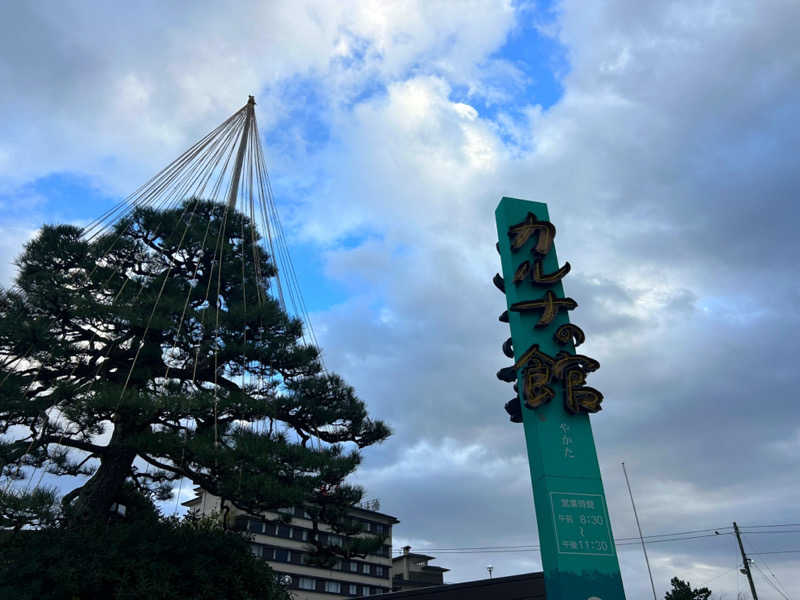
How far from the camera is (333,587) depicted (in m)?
44.4

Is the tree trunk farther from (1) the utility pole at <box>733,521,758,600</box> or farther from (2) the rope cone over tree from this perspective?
(1) the utility pole at <box>733,521,758,600</box>

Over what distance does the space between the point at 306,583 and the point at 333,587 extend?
248cm

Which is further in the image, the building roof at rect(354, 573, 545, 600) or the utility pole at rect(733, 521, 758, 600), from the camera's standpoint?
the utility pole at rect(733, 521, 758, 600)

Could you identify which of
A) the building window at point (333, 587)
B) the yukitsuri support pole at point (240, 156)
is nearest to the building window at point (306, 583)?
the building window at point (333, 587)

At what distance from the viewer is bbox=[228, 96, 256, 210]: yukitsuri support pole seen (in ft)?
49.0

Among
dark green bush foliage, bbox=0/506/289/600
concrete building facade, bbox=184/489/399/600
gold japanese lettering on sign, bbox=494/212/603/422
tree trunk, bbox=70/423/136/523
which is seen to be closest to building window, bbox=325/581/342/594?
concrete building facade, bbox=184/489/399/600

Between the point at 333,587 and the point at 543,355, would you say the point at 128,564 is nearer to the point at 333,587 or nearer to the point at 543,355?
the point at 543,355

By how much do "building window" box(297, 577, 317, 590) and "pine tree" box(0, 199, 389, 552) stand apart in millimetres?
33356

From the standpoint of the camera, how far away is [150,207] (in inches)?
576

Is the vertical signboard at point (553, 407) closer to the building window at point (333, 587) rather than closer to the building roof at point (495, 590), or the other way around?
the building roof at point (495, 590)

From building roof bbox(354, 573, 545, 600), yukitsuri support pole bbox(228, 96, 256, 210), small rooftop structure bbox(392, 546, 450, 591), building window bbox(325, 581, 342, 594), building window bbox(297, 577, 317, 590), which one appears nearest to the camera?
yukitsuri support pole bbox(228, 96, 256, 210)

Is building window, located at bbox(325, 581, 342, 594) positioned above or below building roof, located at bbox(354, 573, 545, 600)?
above

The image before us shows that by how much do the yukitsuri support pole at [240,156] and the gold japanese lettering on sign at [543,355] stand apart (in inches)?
279

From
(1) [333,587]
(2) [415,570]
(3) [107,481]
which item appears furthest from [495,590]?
(2) [415,570]
